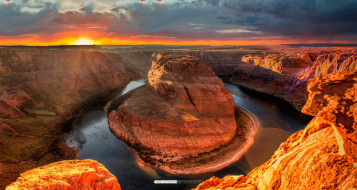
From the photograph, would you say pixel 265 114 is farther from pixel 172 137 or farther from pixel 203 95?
pixel 172 137

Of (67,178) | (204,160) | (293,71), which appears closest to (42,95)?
(204,160)

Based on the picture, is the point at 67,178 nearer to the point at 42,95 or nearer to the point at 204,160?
the point at 204,160

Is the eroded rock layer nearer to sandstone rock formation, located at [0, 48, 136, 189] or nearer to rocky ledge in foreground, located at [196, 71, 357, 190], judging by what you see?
sandstone rock formation, located at [0, 48, 136, 189]

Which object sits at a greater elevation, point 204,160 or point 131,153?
point 204,160

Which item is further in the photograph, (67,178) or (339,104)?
(67,178)

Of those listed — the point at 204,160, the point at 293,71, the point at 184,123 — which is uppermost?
the point at 293,71

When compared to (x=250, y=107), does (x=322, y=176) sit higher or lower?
higher

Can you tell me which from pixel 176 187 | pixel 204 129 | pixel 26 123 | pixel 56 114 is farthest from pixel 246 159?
pixel 56 114
